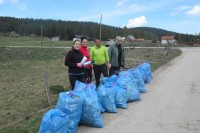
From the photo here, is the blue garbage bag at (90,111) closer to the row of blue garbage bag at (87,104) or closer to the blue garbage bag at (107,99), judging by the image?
the row of blue garbage bag at (87,104)

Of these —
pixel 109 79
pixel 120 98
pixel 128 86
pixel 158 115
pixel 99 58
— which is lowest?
pixel 158 115

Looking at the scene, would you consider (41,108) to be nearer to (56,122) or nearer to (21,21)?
(56,122)

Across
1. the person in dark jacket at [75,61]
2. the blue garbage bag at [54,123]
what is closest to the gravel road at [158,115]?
A: the blue garbage bag at [54,123]

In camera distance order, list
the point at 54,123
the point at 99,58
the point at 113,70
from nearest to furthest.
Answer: the point at 54,123 → the point at 99,58 → the point at 113,70

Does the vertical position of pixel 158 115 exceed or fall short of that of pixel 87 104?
it falls short

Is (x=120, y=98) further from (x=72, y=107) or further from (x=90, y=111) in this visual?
(x=72, y=107)

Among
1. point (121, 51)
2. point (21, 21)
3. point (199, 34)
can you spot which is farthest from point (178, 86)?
point (199, 34)

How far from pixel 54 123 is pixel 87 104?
46.4 inches

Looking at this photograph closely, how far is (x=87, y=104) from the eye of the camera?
20.3 ft

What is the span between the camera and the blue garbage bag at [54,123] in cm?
507

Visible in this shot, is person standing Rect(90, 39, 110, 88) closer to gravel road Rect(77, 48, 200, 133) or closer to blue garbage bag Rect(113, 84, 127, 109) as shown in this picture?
gravel road Rect(77, 48, 200, 133)

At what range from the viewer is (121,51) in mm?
10250

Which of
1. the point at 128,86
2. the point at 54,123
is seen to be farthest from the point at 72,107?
the point at 128,86

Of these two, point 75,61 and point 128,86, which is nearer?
point 75,61
